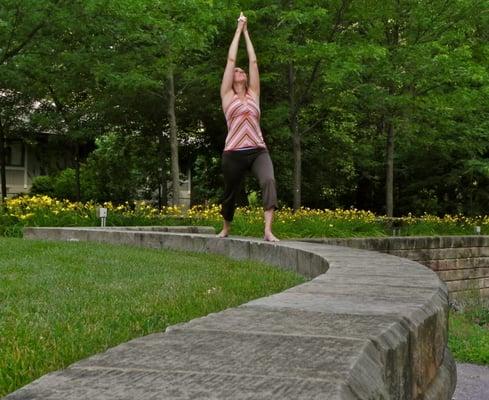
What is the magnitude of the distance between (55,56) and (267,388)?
15980 mm

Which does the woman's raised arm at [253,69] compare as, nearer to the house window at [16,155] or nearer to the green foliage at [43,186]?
the green foliage at [43,186]

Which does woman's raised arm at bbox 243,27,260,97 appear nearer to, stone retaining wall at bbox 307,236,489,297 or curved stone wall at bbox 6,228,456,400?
stone retaining wall at bbox 307,236,489,297

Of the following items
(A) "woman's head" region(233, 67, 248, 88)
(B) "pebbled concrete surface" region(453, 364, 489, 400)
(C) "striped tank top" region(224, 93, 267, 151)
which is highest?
(A) "woman's head" region(233, 67, 248, 88)

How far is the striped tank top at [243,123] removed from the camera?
741cm

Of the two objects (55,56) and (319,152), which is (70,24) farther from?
(319,152)

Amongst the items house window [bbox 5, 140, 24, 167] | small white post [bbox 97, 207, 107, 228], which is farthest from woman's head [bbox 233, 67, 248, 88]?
house window [bbox 5, 140, 24, 167]

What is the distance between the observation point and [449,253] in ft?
41.7

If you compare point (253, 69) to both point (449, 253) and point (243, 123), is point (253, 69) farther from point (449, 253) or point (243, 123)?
point (449, 253)

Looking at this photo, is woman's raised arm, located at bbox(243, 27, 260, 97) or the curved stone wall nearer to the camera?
the curved stone wall

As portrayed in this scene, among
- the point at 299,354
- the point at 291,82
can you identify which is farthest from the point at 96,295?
the point at 291,82

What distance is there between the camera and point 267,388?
5.53ft

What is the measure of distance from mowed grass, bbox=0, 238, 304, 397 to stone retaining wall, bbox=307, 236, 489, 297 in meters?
4.61

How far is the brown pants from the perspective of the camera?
7.43 meters

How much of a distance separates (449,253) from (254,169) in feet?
21.0
